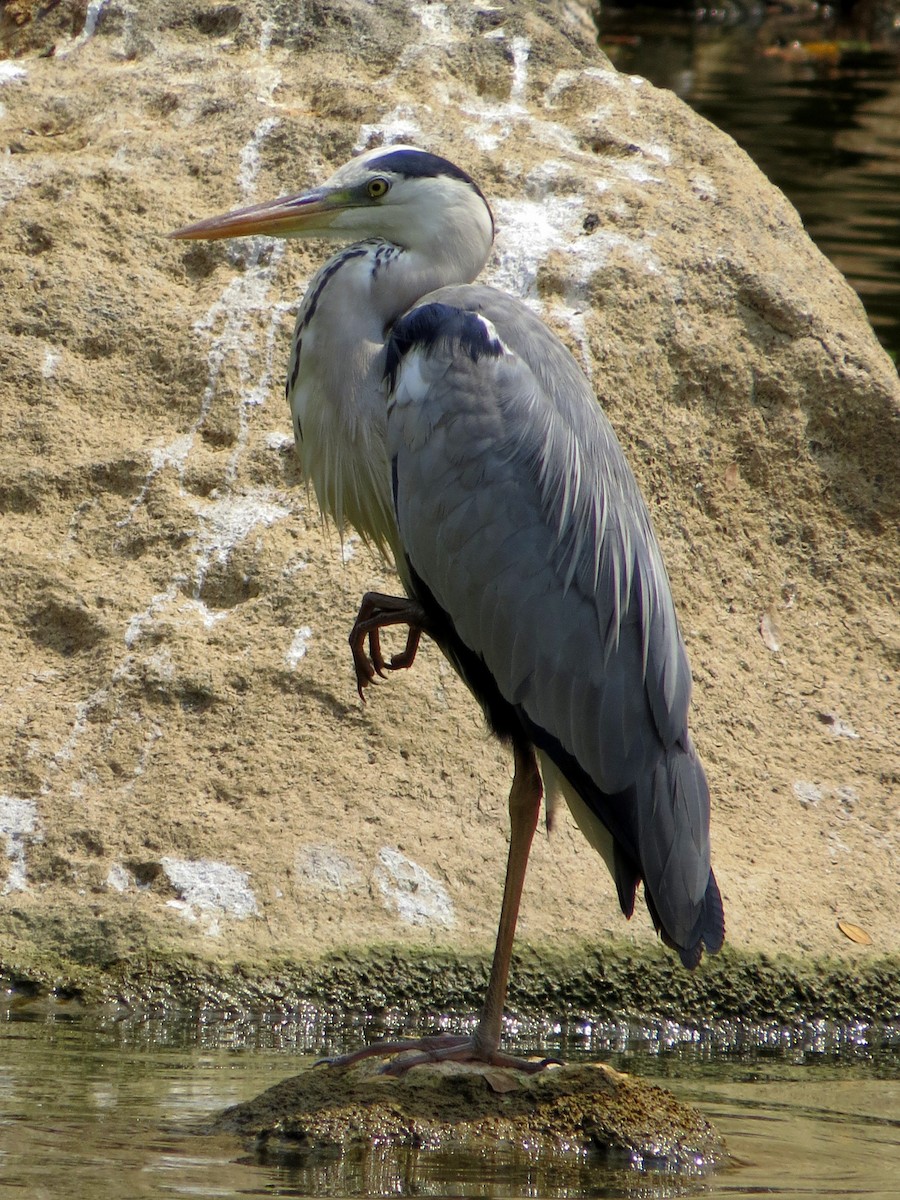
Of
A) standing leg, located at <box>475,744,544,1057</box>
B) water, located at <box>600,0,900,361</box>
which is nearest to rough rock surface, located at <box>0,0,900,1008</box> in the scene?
standing leg, located at <box>475,744,544,1057</box>

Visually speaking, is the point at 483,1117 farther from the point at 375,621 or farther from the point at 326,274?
the point at 326,274

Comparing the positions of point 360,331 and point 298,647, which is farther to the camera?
point 298,647

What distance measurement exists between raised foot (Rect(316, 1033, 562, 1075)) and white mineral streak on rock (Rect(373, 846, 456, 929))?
81 centimetres

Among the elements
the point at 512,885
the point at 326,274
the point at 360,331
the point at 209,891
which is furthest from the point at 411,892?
the point at 326,274

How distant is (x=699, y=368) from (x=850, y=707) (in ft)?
4.13

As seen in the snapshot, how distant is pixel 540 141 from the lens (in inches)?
259

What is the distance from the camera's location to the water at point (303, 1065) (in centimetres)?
361

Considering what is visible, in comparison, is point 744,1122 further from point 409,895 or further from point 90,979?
point 90,979

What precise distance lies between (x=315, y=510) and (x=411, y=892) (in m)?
1.35

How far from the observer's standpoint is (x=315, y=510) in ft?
18.8

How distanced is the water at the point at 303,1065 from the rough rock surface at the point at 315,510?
221 millimetres

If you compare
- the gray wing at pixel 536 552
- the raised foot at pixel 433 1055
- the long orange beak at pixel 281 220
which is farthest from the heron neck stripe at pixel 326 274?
the raised foot at pixel 433 1055

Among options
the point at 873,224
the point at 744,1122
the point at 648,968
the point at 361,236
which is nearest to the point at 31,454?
the point at 361,236

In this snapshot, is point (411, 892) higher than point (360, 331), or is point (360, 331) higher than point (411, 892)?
point (360, 331)
